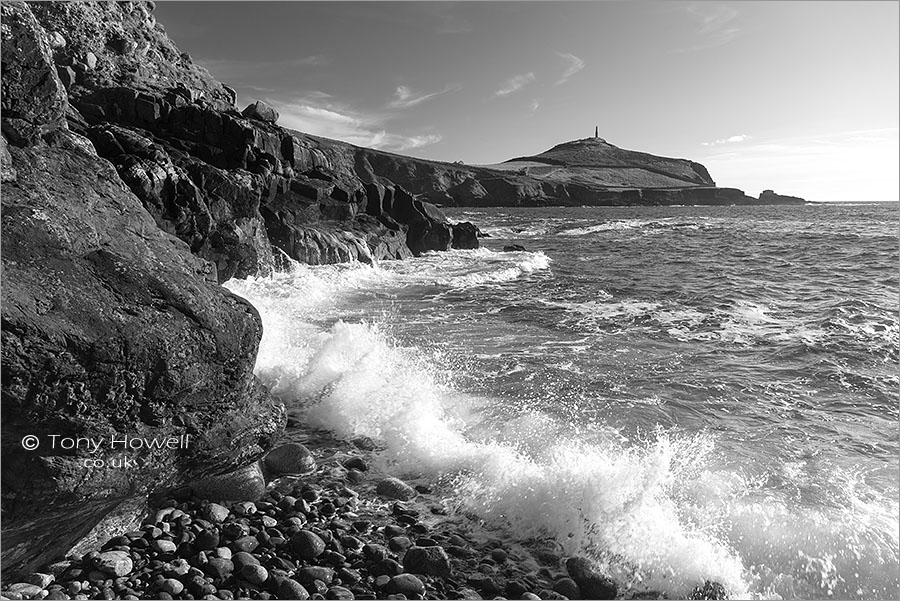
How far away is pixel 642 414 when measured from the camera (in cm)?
898

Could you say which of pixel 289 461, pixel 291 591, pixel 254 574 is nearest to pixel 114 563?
pixel 254 574

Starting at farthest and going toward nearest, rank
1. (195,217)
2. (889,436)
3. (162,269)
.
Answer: (195,217) < (889,436) < (162,269)

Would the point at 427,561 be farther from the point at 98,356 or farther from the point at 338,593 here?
the point at 98,356

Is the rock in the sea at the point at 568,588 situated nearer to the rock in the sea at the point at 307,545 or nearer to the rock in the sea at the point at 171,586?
the rock in the sea at the point at 307,545

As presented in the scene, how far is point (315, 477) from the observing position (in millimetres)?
6820

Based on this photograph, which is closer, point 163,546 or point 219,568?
point 219,568

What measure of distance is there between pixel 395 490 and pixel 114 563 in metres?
2.91

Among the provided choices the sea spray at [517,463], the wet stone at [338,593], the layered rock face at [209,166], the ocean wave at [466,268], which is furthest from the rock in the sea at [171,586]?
the ocean wave at [466,268]

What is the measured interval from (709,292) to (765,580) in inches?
680

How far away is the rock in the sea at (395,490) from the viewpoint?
6449mm

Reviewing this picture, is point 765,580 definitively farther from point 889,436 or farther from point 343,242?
point 343,242

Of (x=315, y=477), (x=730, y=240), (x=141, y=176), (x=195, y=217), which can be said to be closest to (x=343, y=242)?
(x=195, y=217)

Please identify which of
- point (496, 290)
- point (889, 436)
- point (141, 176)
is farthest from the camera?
point (496, 290)

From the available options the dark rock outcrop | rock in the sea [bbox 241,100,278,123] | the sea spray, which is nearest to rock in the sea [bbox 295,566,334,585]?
the sea spray
